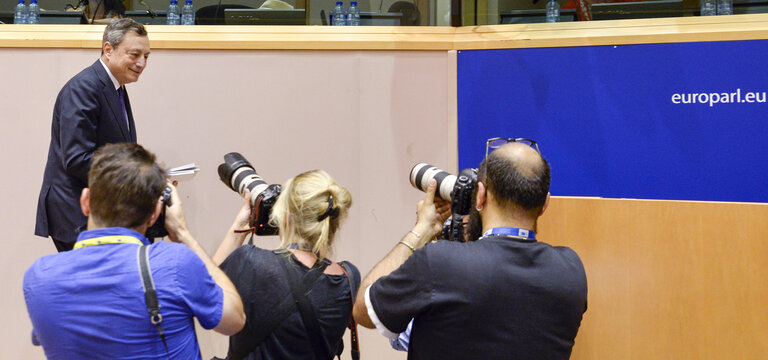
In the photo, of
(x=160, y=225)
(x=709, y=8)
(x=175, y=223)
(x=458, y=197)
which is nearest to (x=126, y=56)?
(x=160, y=225)

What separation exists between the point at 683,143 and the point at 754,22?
528 millimetres

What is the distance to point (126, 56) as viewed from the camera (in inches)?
103

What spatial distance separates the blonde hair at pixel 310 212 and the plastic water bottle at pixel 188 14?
1.68 metres

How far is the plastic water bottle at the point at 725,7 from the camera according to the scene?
2.98 m

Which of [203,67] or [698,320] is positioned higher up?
[203,67]

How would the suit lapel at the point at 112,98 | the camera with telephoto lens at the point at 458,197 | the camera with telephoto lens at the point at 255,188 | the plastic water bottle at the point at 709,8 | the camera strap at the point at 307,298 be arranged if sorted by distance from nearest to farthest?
the camera strap at the point at 307,298
the camera with telephoto lens at the point at 458,197
the camera with telephoto lens at the point at 255,188
the suit lapel at the point at 112,98
the plastic water bottle at the point at 709,8

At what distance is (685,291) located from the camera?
7.40 ft

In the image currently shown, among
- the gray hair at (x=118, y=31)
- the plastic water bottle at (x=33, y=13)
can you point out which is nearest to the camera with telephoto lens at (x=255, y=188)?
the gray hair at (x=118, y=31)

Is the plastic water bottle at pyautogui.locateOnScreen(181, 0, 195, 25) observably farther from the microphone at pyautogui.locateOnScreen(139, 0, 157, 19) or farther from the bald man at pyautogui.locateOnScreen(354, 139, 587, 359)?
the bald man at pyautogui.locateOnScreen(354, 139, 587, 359)

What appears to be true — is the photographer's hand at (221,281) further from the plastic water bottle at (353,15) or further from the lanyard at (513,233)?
the plastic water bottle at (353,15)

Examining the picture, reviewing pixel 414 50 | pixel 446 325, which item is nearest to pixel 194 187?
pixel 414 50

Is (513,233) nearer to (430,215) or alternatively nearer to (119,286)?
(430,215)

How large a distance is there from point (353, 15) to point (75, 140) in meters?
1.38

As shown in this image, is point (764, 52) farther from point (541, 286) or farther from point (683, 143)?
point (541, 286)
